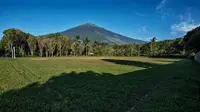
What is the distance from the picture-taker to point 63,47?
247 feet

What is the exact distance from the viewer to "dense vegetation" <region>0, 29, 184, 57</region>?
6569cm

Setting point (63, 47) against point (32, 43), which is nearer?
point (32, 43)

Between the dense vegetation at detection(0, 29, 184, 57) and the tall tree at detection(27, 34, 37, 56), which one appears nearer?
the dense vegetation at detection(0, 29, 184, 57)

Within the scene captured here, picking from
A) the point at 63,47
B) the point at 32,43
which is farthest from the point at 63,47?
the point at 32,43

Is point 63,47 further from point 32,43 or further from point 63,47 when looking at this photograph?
point 32,43

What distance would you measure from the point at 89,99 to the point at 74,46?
7331cm

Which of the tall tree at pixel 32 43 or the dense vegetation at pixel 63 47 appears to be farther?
the tall tree at pixel 32 43

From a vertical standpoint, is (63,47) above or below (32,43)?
below

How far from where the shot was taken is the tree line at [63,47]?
65.6m

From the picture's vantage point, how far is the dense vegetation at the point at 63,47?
6569cm

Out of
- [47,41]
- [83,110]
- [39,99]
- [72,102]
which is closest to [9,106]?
[39,99]

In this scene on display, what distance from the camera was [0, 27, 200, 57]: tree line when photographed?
65.6 meters

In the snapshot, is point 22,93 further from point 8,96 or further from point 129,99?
point 129,99

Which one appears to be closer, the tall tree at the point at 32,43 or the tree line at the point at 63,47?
the tree line at the point at 63,47
